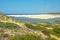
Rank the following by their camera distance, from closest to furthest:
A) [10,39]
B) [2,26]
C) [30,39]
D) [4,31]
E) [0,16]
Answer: [10,39] < [30,39] < [4,31] < [2,26] < [0,16]

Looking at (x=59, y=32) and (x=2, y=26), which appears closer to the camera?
(x=2, y=26)

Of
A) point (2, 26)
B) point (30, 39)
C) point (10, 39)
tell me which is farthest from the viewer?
point (2, 26)

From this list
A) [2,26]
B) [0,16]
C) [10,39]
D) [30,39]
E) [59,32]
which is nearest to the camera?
[10,39]

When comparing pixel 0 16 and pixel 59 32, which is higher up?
pixel 0 16

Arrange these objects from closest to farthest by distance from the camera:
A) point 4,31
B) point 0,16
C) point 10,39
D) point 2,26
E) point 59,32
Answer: point 10,39
point 4,31
point 2,26
point 0,16
point 59,32

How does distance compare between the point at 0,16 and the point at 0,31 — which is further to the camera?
the point at 0,16

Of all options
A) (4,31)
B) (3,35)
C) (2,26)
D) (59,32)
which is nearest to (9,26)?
(2,26)

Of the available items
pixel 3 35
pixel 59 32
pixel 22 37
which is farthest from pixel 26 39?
pixel 59 32

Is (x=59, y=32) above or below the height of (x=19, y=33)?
below

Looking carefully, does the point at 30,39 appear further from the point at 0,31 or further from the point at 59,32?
the point at 59,32

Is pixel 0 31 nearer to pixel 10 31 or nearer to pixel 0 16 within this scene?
pixel 10 31
